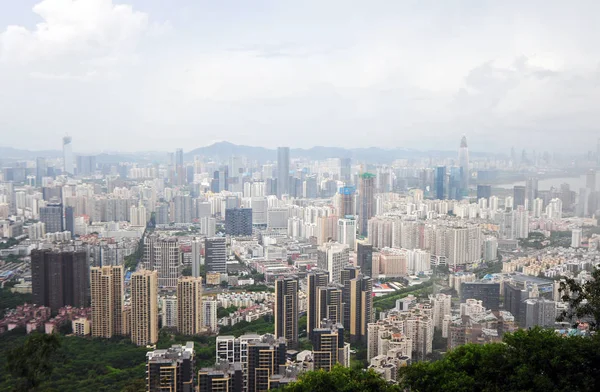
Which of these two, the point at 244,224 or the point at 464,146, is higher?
the point at 464,146

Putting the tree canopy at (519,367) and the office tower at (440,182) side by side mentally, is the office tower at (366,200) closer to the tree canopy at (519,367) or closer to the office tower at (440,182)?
the office tower at (440,182)

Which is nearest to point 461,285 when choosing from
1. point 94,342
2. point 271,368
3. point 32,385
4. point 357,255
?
point 271,368

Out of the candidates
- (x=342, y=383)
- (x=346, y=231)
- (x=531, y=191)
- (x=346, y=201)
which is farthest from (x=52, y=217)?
(x=342, y=383)

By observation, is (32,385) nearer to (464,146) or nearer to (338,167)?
(464,146)

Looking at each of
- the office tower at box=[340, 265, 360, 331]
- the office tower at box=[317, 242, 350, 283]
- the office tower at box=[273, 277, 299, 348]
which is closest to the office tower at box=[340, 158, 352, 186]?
the office tower at box=[317, 242, 350, 283]

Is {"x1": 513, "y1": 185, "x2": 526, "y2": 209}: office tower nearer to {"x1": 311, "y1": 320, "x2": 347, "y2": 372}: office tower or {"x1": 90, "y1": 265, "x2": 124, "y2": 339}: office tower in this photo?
{"x1": 311, "y1": 320, "x2": 347, "y2": 372}: office tower

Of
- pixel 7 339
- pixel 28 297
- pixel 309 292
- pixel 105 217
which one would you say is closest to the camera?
pixel 7 339

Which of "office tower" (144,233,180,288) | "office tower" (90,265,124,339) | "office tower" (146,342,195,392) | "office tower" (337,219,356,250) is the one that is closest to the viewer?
"office tower" (146,342,195,392)
